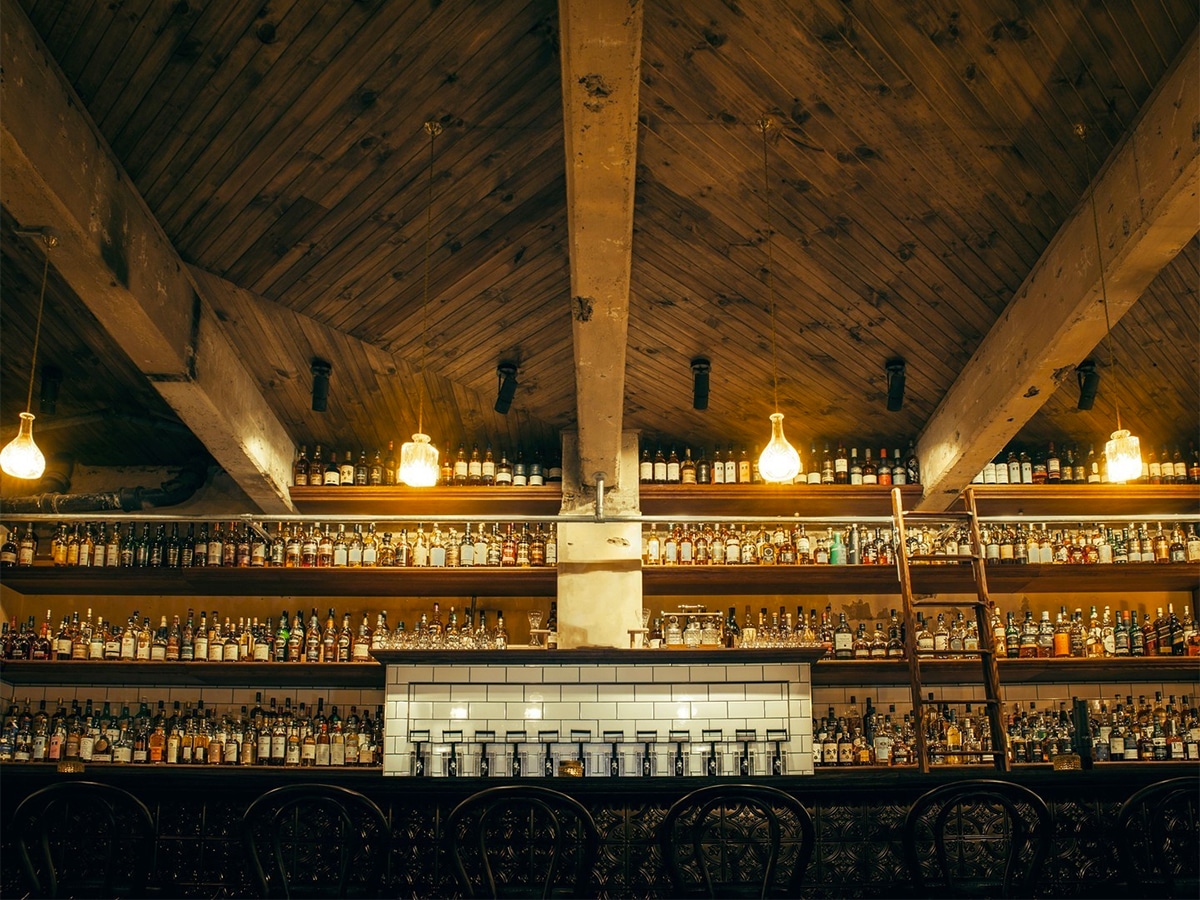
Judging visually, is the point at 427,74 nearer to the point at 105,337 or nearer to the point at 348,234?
the point at 348,234

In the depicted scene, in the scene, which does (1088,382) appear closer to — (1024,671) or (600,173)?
(1024,671)

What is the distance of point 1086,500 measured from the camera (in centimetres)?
834

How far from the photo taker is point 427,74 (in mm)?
5586

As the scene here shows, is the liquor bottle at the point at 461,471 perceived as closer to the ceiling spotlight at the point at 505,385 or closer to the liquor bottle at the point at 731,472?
the ceiling spotlight at the point at 505,385

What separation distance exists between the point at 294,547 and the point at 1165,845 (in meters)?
5.77

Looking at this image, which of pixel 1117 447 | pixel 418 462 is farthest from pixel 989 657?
pixel 418 462

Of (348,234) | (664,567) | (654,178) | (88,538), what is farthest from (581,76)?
(88,538)

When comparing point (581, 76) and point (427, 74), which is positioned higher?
point (427, 74)

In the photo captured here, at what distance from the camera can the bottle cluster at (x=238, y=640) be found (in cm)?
808

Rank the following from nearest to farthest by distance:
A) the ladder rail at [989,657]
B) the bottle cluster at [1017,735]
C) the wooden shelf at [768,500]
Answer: the ladder rail at [989,657]
the bottle cluster at [1017,735]
the wooden shelf at [768,500]

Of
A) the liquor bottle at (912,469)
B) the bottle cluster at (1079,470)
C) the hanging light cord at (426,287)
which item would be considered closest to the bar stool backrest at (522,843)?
the hanging light cord at (426,287)

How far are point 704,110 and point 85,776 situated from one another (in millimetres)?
3958

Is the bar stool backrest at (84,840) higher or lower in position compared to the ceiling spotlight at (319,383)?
lower

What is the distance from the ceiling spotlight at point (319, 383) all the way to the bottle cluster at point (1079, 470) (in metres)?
4.31
